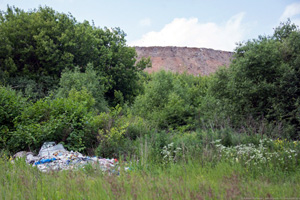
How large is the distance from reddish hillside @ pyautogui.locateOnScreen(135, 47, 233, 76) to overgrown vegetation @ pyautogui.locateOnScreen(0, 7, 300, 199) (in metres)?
32.2

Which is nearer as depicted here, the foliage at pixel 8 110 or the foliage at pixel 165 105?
the foliage at pixel 8 110

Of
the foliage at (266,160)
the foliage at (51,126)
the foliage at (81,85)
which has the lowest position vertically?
the foliage at (266,160)

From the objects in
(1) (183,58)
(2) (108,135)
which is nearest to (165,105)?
(2) (108,135)

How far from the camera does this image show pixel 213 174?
522 cm

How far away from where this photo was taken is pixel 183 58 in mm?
63906

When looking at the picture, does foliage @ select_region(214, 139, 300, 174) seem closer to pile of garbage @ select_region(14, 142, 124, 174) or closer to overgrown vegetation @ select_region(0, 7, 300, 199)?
overgrown vegetation @ select_region(0, 7, 300, 199)

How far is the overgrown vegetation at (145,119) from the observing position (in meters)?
4.36

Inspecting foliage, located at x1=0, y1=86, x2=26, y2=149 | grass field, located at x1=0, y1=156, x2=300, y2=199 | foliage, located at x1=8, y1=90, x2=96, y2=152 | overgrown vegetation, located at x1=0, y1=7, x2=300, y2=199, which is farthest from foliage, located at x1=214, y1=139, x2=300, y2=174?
foliage, located at x1=0, y1=86, x2=26, y2=149

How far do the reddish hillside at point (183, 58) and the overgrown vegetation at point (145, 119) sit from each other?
32174 mm

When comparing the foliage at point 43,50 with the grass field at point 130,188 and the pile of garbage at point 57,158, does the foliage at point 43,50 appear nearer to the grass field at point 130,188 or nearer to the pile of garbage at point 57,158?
the pile of garbage at point 57,158

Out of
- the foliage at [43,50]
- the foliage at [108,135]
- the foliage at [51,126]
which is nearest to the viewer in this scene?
the foliage at [51,126]

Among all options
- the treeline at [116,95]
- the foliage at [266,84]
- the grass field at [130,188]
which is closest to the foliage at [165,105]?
the treeline at [116,95]

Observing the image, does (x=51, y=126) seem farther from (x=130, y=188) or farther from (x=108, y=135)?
(x=130, y=188)

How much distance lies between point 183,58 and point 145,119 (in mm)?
47188
